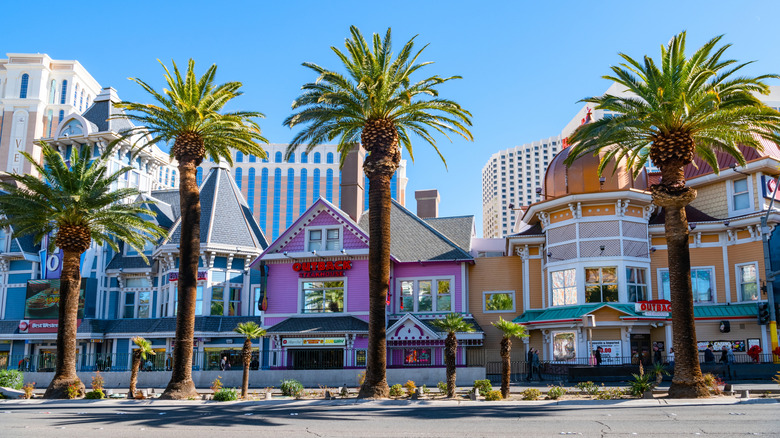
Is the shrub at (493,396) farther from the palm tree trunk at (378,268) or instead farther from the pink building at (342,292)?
the pink building at (342,292)

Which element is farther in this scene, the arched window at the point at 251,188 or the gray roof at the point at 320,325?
the arched window at the point at 251,188

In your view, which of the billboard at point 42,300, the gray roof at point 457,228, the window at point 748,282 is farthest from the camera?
the billboard at point 42,300

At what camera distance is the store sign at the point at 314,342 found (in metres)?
37.2

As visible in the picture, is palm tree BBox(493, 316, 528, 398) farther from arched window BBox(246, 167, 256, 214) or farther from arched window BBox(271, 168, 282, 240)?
arched window BBox(246, 167, 256, 214)

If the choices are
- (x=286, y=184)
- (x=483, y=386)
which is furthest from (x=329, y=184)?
(x=483, y=386)

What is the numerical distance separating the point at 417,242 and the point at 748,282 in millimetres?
18208

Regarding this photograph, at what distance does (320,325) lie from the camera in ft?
123

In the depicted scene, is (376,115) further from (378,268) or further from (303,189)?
(303,189)

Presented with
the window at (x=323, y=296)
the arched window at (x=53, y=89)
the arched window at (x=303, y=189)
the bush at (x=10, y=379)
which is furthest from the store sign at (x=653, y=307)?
the arched window at (x=53, y=89)

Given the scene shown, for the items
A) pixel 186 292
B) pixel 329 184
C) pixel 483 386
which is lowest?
pixel 483 386

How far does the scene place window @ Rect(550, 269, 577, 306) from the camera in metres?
35.8

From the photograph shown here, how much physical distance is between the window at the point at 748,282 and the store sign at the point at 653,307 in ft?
16.5

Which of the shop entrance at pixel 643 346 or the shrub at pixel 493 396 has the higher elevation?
the shop entrance at pixel 643 346

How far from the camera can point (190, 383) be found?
27.1 meters
